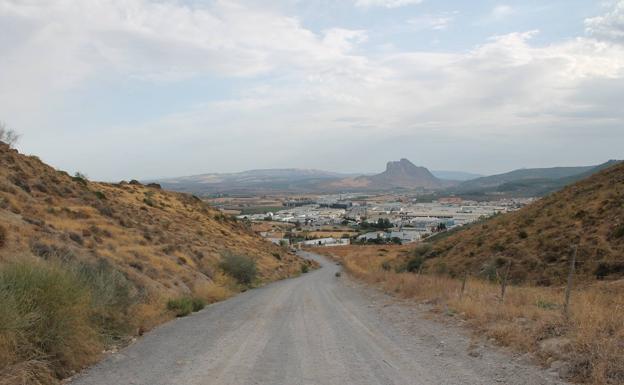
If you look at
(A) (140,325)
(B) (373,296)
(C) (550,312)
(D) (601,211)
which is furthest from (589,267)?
(A) (140,325)

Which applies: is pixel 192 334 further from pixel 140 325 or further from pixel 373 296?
pixel 373 296

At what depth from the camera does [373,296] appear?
22.5m

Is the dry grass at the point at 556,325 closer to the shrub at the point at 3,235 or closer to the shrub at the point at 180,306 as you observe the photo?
the shrub at the point at 180,306

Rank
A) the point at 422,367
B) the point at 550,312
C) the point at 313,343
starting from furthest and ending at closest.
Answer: the point at 313,343 → the point at 550,312 → the point at 422,367

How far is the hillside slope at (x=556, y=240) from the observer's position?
23344mm

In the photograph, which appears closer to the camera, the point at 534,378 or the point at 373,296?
the point at 534,378

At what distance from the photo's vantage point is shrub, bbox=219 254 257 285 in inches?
1334

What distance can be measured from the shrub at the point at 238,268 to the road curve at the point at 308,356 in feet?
60.9

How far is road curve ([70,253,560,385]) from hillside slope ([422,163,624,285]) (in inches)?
492

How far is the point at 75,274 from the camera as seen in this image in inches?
438

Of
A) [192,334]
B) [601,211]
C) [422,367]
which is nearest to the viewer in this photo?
[422,367]

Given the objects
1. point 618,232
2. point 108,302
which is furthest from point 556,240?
point 108,302

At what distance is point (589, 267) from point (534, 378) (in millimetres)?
17398

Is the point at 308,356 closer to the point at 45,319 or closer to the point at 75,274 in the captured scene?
the point at 45,319
